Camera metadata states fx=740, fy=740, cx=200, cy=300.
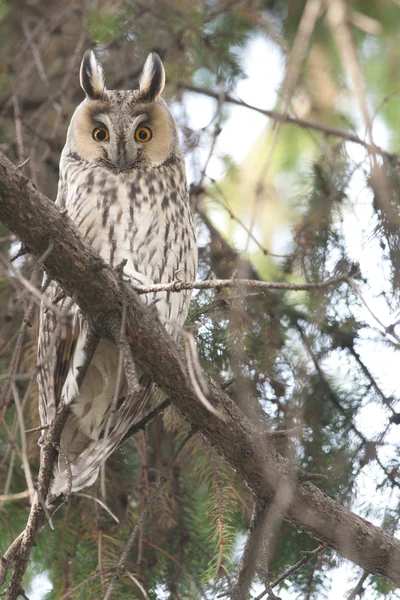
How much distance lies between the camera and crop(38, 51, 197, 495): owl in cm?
209

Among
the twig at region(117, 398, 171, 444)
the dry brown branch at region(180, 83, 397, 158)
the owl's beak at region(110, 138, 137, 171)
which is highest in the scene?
the dry brown branch at region(180, 83, 397, 158)

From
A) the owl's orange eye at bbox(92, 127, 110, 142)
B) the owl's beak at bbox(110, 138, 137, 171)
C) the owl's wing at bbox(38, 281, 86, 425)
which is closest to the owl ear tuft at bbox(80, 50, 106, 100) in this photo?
the owl's orange eye at bbox(92, 127, 110, 142)

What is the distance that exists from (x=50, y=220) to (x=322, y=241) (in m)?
0.63

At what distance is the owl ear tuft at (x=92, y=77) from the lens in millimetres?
2350

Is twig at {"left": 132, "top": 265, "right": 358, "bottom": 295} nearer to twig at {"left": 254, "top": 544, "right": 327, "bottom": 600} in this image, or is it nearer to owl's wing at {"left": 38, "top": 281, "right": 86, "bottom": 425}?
owl's wing at {"left": 38, "top": 281, "right": 86, "bottom": 425}

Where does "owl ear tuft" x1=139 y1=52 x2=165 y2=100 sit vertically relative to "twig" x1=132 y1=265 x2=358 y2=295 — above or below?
above

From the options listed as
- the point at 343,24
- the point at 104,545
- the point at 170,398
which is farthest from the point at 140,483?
the point at 343,24

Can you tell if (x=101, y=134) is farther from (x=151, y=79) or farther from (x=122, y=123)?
(x=151, y=79)

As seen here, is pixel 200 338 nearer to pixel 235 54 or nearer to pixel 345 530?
pixel 345 530

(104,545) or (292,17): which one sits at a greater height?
(292,17)

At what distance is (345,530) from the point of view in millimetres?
1788

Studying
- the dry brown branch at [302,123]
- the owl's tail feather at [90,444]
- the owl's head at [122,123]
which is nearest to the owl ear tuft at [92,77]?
the owl's head at [122,123]

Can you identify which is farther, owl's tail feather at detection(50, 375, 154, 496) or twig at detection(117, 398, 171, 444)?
owl's tail feather at detection(50, 375, 154, 496)

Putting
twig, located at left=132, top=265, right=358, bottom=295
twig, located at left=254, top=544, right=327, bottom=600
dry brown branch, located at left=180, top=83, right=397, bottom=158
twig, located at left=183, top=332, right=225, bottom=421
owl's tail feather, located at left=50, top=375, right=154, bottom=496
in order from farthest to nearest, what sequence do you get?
dry brown branch, located at left=180, top=83, right=397, bottom=158, owl's tail feather, located at left=50, top=375, right=154, bottom=496, twig, located at left=254, top=544, right=327, bottom=600, twig, located at left=183, top=332, right=225, bottom=421, twig, located at left=132, top=265, right=358, bottom=295
